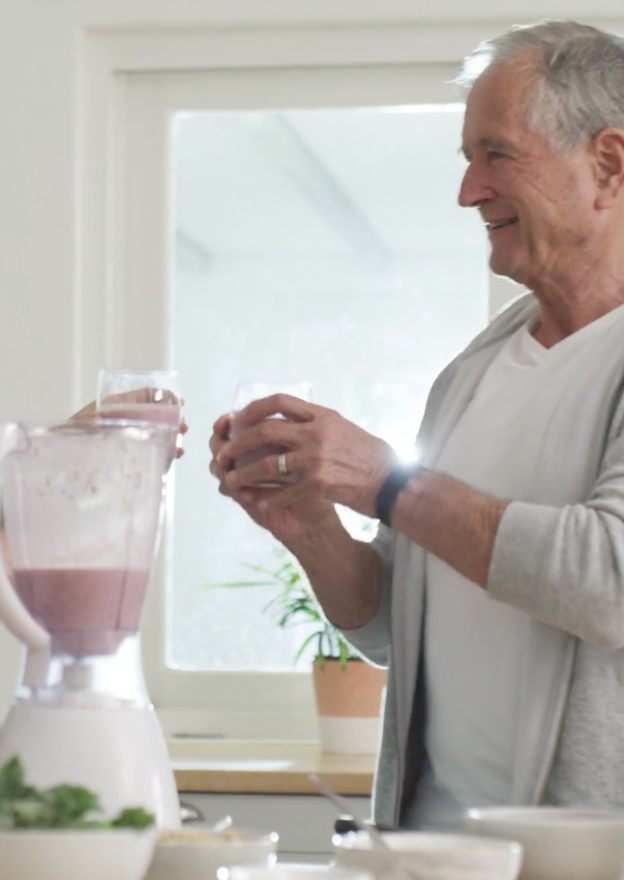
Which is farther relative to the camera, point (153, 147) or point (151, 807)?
point (153, 147)

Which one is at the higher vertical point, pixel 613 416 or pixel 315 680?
pixel 613 416

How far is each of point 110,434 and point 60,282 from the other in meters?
1.97

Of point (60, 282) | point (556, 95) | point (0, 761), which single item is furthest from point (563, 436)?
point (60, 282)

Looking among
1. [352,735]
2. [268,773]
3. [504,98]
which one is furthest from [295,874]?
[352,735]

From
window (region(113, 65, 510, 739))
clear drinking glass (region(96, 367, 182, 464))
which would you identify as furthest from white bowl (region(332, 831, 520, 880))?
window (region(113, 65, 510, 739))

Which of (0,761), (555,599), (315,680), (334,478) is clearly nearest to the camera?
(0,761)

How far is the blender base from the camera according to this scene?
0.97 metres

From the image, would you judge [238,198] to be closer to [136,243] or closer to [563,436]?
[136,243]

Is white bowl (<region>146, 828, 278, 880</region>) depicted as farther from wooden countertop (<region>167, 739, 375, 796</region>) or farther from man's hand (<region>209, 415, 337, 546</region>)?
wooden countertop (<region>167, 739, 375, 796</region>)

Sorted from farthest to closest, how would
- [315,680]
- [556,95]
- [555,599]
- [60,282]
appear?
[60,282] < [315,680] < [556,95] < [555,599]

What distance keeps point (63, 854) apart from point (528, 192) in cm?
110

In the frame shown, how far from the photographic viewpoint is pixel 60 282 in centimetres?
294

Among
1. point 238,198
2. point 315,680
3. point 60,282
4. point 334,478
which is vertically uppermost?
point 238,198

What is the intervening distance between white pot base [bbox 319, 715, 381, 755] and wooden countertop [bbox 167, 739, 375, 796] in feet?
0.10
